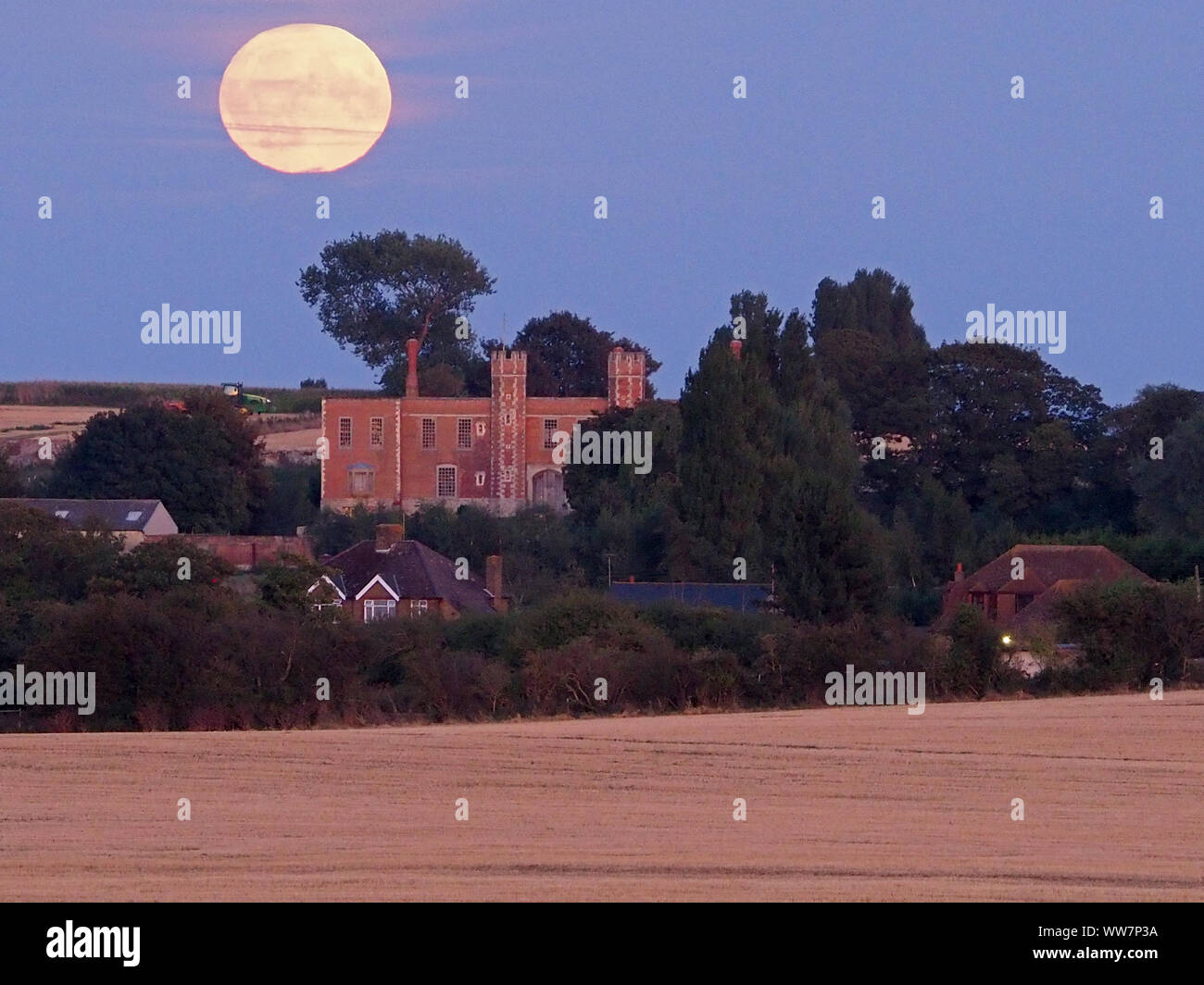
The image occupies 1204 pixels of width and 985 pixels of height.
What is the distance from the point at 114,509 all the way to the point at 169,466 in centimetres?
748

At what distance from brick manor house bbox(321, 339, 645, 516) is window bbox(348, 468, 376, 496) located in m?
0.04

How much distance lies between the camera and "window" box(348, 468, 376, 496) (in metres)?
85.6

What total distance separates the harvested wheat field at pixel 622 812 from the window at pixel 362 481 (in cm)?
5200

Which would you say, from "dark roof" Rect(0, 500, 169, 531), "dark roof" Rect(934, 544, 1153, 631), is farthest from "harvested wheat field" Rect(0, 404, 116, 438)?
"dark roof" Rect(934, 544, 1153, 631)

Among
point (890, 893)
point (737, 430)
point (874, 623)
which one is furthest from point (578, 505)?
point (890, 893)

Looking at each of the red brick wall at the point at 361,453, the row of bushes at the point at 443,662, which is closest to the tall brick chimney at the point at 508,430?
the red brick wall at the point at 361,453

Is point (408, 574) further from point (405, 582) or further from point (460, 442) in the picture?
point (460, 442)

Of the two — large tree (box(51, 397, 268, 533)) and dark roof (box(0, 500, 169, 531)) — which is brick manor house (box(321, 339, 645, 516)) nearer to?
large tree (box(51, 397, 268, 533))

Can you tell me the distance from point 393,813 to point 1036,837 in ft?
22.8

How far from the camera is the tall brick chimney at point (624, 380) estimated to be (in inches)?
3383

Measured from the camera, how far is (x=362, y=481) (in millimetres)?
85812

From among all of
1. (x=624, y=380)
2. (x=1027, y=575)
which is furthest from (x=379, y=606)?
(x=624, y=380)
